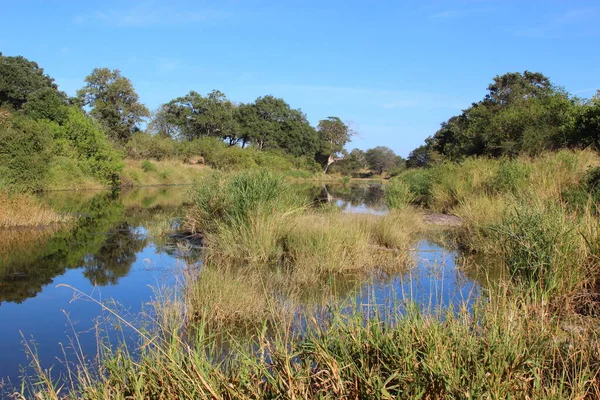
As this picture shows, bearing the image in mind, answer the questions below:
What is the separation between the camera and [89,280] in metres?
8.95

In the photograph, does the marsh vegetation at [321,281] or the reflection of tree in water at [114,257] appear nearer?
the marsh vegetation at [321,281]

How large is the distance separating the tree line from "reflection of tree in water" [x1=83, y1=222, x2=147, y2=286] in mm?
16115

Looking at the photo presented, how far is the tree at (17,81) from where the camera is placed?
4153cm

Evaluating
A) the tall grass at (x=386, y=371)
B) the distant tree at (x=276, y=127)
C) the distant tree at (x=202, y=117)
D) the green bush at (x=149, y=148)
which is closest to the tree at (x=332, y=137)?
the distant tree at (x=276, y=127)

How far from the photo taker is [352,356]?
130 inches

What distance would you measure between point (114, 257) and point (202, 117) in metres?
50.9

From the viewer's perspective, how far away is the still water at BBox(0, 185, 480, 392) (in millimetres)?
5801

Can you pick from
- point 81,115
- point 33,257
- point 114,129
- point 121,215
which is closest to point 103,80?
point 114,129

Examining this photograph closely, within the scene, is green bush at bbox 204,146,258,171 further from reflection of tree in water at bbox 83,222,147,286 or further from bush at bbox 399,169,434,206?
reflection of tree in water at bbox 83,222,147,286

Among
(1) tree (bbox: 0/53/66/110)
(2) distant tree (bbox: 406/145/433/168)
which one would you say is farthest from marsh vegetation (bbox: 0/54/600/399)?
(2) distant tree (bbox: 406/145/433/168)

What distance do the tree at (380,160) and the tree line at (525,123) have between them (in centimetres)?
4514

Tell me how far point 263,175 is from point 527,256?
7067 millimetres

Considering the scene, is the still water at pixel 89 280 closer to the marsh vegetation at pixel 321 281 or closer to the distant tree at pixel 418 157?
the marsh vegetation at pixel 321 281

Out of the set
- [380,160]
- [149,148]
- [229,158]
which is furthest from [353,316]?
[380,160]
